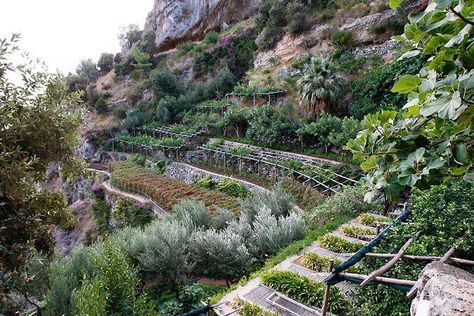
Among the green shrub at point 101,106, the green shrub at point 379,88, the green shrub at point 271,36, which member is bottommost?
the green shrub at point 379,88

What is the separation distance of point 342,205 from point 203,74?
98.1 ft

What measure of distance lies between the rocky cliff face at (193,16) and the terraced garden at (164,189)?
2632cm

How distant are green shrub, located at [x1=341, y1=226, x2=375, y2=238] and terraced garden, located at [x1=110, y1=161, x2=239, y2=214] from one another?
18.9 feet

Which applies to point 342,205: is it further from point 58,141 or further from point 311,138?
point 311,138

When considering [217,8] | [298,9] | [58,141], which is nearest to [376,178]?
[58,141]

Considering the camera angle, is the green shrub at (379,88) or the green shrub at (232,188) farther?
the green shrub at (379,88)

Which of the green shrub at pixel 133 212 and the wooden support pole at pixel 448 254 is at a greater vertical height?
the wooden support pole at pixel 448 254

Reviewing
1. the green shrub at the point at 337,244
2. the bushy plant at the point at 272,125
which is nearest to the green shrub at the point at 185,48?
the bushy plant at the point at 272,125

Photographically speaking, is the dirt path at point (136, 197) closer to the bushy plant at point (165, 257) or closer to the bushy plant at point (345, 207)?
the bushy plant at point (165, 257)

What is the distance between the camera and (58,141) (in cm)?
426

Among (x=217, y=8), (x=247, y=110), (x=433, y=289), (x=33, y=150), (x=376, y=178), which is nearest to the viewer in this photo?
(x=376, y=178)

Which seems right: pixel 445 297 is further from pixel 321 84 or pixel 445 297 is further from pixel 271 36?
pixel 271 36

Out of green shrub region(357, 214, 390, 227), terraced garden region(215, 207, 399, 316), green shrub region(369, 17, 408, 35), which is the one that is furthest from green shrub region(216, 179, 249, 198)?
green shrub region(369, 17, 408, 35)

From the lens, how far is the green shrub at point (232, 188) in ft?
52.4
